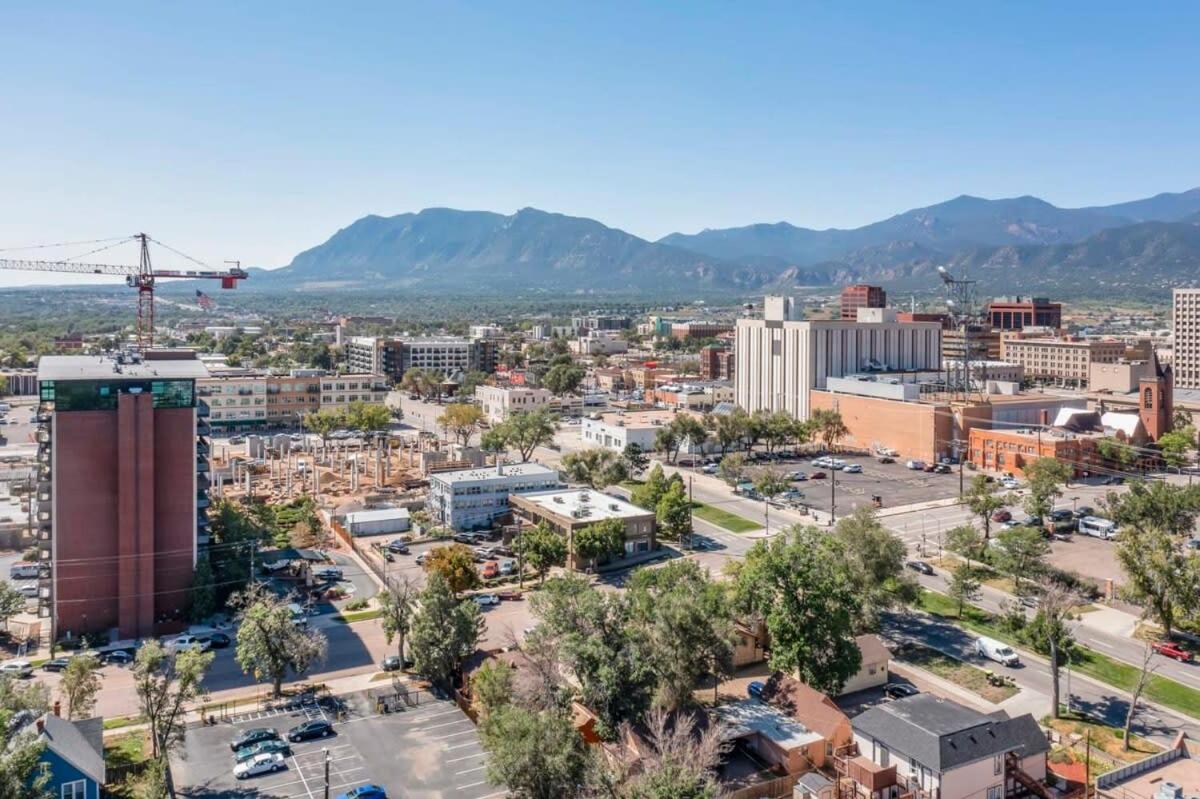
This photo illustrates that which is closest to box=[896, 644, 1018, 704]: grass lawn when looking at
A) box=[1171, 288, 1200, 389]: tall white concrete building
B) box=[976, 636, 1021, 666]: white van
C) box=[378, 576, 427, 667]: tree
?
box=[976, 636, 1021, 666]: white van

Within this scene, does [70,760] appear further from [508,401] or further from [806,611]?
[508,401]

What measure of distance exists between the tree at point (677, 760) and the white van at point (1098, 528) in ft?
107

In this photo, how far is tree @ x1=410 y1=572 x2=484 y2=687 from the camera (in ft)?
93.9

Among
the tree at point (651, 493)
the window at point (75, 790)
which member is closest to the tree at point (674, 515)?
the tree at point (651, 493)

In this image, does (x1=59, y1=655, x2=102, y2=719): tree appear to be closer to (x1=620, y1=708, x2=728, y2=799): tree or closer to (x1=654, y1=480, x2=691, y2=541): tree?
(x1=620, y1=708, x2=728, y2=799): tree

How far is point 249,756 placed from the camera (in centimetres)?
2466

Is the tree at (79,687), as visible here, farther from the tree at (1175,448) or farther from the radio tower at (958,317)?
the tree at (1175,448)

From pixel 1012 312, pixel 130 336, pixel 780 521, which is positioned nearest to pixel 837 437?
pixel 780 521

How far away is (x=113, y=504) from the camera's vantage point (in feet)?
114

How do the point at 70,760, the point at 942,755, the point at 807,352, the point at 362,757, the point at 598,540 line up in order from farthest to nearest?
the point at 807,352
the point at 598,540
the point at 362,757
the point at 942,755
the point at 70,760

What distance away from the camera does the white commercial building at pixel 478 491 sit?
5078 centimetres

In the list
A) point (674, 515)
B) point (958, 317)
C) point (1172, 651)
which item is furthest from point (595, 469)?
point (958, 317)

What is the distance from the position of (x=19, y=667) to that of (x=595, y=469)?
32817 mm

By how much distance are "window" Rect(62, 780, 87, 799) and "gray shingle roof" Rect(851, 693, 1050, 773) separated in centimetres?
1916
